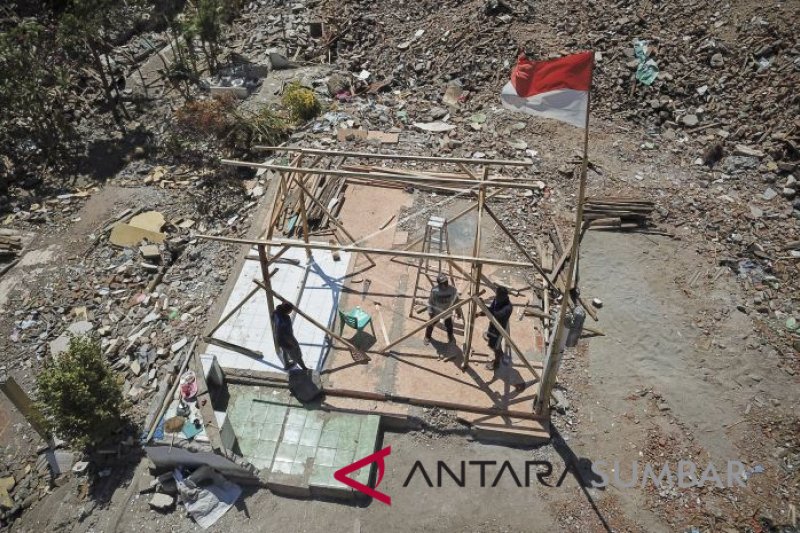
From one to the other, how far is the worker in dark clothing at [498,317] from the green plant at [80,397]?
243 inches

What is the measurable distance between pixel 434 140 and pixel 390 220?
10.9ft

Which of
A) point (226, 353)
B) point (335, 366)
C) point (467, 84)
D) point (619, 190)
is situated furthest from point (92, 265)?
point (619, 190)

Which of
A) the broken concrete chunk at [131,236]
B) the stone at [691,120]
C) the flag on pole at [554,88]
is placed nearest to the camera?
the flag on pole at [554,88]

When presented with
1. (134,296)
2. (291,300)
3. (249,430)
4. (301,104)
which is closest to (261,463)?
(249,430)

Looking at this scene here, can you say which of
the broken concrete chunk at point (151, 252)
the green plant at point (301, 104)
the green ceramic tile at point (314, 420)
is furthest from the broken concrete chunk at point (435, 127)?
the green ceramic tile at point (314, 420)

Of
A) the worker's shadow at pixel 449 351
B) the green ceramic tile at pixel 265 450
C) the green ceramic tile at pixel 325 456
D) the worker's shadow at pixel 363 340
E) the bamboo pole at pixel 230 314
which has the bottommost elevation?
the green ceramic tile at pixel 325 456

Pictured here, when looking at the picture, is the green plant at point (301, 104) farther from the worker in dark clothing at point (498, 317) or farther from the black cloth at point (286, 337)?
the worker in dark clothing at point (498, 317)

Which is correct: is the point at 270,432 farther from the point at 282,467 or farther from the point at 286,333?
the point at 286,333

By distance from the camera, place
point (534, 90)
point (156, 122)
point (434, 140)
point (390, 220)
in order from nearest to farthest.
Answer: point (534, 90) < point (390, 220) < point (434, 140) < point (156, 122)

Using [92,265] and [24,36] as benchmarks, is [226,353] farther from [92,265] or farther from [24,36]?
[24,36]

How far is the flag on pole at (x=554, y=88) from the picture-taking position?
20.4 feet

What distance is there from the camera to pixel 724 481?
804cm

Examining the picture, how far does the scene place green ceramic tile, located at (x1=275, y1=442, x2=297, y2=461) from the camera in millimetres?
8289

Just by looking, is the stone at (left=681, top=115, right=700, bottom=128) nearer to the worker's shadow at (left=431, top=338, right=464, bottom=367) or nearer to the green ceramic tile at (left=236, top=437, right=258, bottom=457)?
the worker's shadow at (left=431, top=338, right=464, bottom=367)
